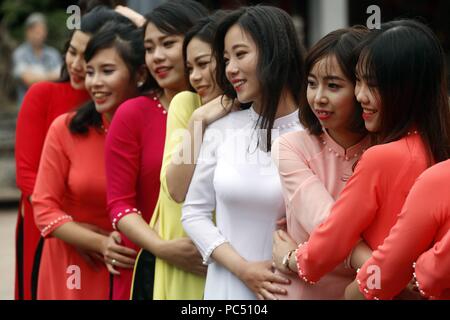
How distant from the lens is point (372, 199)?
2.94 meters

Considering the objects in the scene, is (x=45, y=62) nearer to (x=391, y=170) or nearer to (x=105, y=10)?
(x=105, y=10)

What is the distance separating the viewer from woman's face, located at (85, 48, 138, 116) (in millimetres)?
4266

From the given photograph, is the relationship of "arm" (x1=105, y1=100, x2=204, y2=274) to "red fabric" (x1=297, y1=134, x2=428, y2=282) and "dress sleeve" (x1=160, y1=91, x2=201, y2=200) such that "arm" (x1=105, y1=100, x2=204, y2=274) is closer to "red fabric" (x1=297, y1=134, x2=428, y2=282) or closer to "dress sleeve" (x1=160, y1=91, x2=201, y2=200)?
"dress sleeve" (x1=160, y1=91, x2=201, y2=200)

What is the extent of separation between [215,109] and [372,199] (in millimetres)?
855

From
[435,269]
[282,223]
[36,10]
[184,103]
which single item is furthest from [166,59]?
[36,10]

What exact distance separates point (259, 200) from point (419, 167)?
0.65 meters

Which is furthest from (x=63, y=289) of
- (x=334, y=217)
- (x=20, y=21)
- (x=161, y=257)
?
(x=20, y=21)

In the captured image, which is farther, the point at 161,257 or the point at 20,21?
the point at 20,21

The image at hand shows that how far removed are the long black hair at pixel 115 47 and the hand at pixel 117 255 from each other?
475 mm

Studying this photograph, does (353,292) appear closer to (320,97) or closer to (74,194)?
(320,97)

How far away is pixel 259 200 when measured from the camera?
3418mm

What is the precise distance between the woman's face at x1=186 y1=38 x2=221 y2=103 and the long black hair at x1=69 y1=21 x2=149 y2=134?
450 millimetres

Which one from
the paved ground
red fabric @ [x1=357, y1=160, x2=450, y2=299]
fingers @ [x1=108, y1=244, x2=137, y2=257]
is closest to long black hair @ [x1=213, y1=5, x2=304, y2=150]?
red fabric @ [x1=357, y1=160, x2=450, y2=299]

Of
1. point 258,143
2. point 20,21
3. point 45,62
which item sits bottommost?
point 258,143
